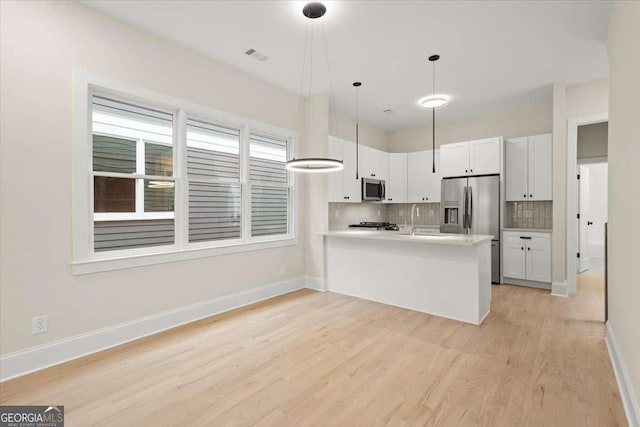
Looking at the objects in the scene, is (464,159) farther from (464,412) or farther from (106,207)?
(106,207)

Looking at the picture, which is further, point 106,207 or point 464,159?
point 464,159

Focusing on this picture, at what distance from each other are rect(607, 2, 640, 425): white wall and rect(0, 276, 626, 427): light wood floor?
43 centimetres

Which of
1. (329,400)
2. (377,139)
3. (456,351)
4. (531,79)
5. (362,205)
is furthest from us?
(377,139)

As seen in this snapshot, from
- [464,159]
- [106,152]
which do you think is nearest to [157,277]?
[106,152]

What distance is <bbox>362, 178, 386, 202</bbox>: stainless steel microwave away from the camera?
5.61m

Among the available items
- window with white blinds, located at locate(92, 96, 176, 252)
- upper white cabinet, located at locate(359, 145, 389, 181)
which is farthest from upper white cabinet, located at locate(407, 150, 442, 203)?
window with white blinds, located at locate(92, 96, 176, 252)

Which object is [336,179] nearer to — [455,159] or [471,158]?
[455,159]

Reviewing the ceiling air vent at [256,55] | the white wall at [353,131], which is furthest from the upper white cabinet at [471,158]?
the ceiling air vent at [256,55]

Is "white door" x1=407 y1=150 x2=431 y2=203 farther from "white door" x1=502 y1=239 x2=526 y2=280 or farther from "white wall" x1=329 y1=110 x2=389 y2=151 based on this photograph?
"white door" x1=502 y1=239 x2=526 y2=280

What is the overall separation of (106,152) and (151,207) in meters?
0.67

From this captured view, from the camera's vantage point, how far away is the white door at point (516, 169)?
5.05 meters

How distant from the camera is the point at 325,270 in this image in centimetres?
Result: 471

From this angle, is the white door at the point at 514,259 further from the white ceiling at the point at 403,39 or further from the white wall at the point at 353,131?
the white wall at the point at 353,131

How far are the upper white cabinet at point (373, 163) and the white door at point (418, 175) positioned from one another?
0.51 meters
